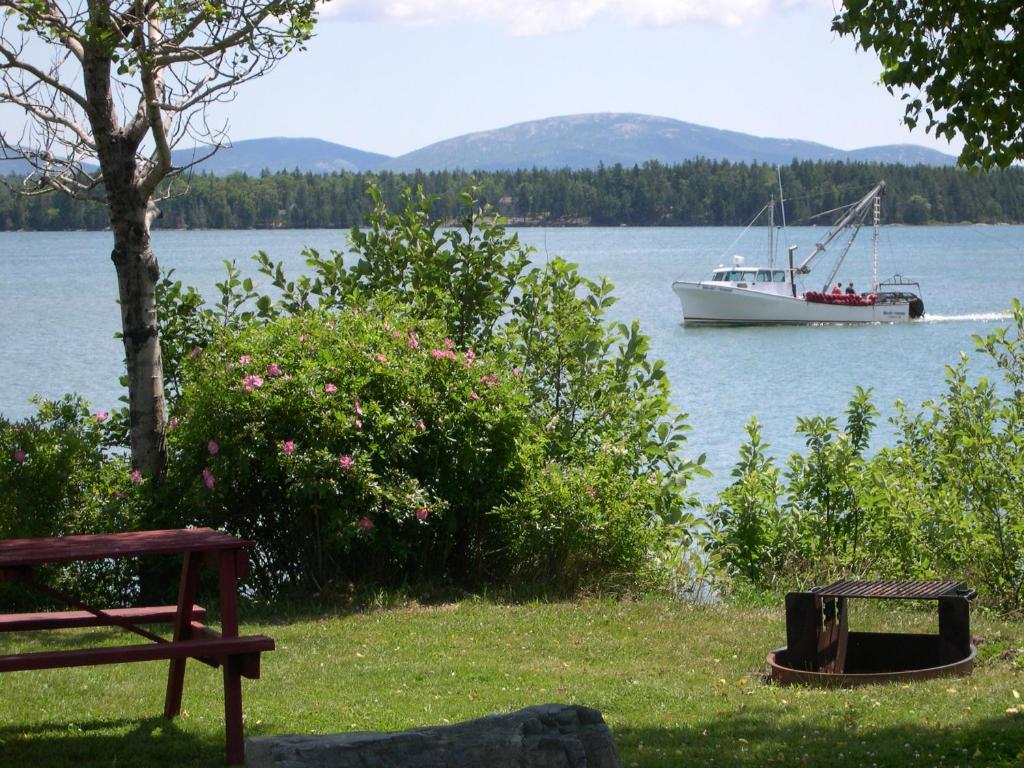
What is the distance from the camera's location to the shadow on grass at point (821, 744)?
17.6 feet

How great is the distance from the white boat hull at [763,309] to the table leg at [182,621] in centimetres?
4835

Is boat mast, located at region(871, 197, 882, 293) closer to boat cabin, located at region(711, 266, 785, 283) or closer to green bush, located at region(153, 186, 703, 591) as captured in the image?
boat cabin, located at region(711, 266, 785, 283)

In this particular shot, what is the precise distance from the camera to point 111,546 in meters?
5.44

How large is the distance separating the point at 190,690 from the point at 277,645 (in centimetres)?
115

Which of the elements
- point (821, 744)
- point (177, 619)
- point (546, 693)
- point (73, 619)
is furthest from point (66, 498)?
point (821, 744)

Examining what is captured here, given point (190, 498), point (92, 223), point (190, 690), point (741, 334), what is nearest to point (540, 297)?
point (190, 498)

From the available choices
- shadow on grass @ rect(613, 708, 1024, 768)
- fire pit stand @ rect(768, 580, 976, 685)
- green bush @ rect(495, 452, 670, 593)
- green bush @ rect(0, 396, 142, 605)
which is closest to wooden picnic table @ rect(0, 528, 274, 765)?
shadow on grass @ rect(613, 708, 1024, 768)

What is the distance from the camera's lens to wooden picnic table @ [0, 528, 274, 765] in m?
5.20

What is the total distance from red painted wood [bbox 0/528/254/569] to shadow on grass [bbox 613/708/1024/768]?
1964 millimetres

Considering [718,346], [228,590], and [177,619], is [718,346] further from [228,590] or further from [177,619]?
[228,590]

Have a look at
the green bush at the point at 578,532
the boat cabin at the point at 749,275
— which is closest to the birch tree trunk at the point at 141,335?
the green bush at the point at 578,532

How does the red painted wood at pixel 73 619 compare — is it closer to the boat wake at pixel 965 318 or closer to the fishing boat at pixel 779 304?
the fishing boat at pixel 779 304

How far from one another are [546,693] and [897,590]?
2291 mm

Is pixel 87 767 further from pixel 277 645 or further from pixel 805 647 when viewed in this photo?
pixel 805 647
